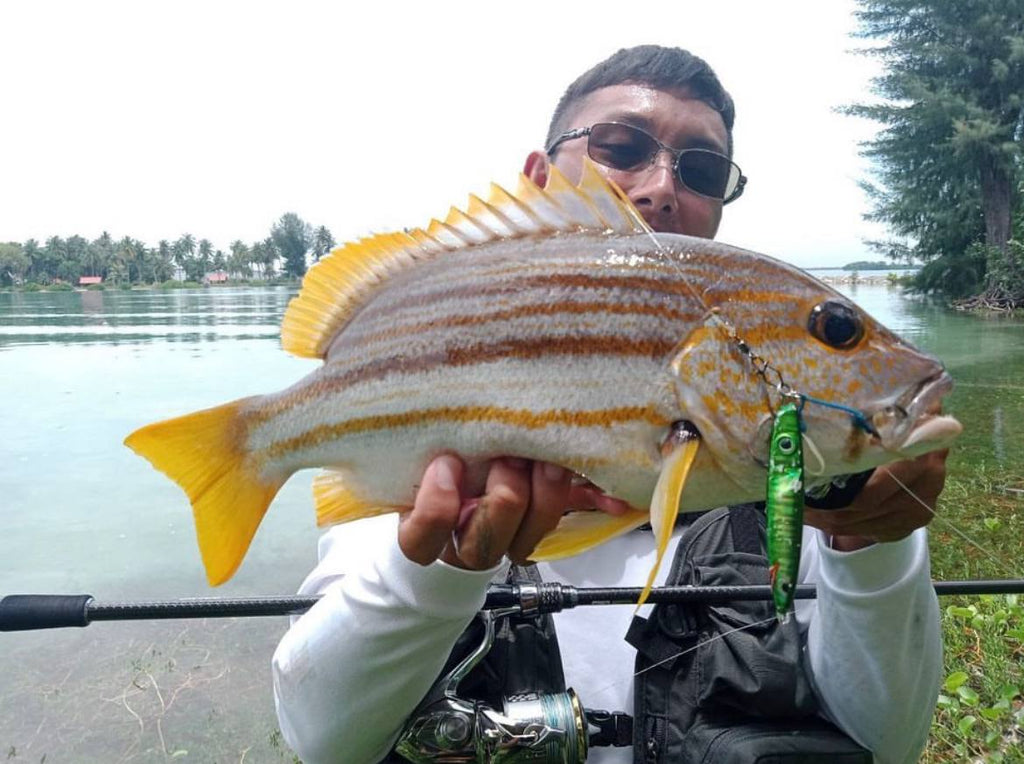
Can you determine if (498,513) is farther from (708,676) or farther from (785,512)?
(708,676)

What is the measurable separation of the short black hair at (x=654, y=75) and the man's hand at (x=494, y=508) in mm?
1794

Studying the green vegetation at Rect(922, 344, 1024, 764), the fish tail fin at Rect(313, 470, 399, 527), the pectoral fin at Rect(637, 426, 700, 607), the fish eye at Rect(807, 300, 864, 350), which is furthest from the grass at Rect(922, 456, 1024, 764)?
the fish tail fin at Rect(313, 470, 399, 527)

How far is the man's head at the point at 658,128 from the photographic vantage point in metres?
2.55

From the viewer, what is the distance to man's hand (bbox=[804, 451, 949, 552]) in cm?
139

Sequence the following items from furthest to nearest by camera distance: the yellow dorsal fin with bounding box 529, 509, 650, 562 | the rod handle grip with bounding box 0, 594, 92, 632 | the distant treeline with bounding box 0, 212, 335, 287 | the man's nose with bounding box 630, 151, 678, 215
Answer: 1. the distant treeline with bounding box 0, 212, 335, 287
2. the man's nose with bounding box 630, 151, 678, 215
3. the rod handle grip with bounding box 0, 594, 92, 632
4. the yellow dorsal fin with bounding box 529, 509, 650, 562

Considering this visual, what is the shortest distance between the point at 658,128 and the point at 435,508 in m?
1.80

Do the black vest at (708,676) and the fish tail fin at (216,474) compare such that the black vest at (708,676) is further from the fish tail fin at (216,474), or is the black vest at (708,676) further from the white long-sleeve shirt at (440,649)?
the fish tail fin at (216,474)

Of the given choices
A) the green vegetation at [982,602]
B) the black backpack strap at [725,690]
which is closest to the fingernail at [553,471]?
the black backpack strap at [725,690]

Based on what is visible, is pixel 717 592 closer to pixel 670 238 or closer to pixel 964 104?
pixel 670 238

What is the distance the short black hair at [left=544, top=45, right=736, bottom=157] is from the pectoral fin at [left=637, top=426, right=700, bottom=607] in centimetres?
187

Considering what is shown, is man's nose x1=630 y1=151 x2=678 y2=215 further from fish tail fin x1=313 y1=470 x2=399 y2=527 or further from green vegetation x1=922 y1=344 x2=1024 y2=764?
fish tail fin x1=313 y1=470 x2=399 y2=527

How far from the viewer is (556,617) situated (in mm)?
2297

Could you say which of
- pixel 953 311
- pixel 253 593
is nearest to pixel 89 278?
pixel 953 311

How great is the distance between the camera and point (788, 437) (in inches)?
45.7
